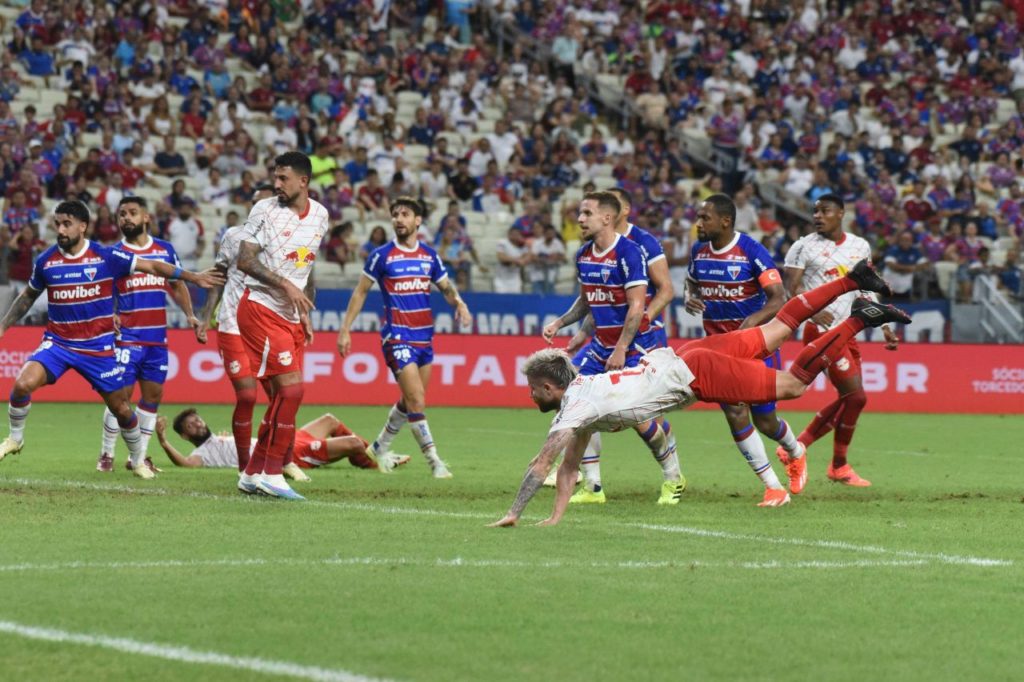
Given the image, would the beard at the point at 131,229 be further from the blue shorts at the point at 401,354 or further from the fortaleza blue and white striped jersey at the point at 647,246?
the fortaleza blue and white striped jersey at the point at 647,246

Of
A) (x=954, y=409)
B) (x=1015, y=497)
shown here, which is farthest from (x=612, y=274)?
(x=954, y=409)

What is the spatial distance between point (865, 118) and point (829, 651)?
31.9 metres

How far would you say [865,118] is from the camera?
37.3 m

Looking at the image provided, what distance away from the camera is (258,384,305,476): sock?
12609 millimetres

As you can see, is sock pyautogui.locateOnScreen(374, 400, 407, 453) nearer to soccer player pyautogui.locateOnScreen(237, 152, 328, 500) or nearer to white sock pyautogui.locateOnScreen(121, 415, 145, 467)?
white sock pyautogui.locateOnScreen(121, 415, 145, 467)

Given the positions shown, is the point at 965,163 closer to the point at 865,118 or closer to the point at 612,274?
the point at 865,118

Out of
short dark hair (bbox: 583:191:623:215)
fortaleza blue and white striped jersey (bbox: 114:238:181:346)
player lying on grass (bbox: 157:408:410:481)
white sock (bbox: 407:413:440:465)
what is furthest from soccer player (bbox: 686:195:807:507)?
fortaleza blue and white striped jersey (bbox: 114:238:181:346)

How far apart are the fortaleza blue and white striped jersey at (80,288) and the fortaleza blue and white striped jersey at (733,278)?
4.96m

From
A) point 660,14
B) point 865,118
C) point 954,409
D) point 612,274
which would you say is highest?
point 660,14

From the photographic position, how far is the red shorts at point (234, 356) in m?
14.1

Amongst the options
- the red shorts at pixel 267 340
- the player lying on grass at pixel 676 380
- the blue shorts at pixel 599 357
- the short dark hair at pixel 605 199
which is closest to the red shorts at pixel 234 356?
the red shorts at pixel 267 340

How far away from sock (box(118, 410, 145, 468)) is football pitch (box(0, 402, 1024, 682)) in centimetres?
32

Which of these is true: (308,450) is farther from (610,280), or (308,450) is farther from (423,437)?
(610,280)

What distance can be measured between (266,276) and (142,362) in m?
3.44
